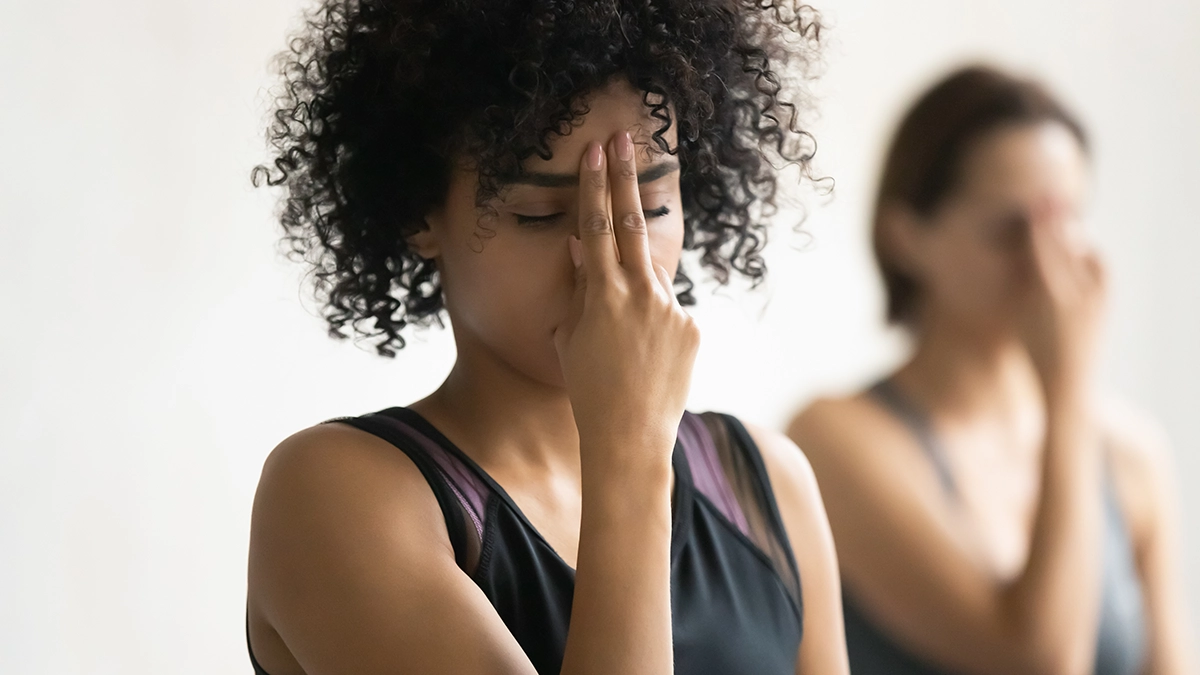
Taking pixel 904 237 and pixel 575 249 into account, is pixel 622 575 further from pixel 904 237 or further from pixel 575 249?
pixel 904 237

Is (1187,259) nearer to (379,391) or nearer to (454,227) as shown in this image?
(379,391)

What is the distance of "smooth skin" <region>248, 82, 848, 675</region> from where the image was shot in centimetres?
69

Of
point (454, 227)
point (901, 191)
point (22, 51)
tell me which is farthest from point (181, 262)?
point (901, 191)

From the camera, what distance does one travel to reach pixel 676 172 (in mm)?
808

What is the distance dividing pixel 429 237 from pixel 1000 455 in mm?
1057

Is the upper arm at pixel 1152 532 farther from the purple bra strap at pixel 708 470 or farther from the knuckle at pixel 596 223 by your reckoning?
the knuckle at pixel 596 223

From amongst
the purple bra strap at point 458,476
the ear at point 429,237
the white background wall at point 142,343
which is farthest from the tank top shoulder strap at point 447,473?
the white background wall at point 142,343

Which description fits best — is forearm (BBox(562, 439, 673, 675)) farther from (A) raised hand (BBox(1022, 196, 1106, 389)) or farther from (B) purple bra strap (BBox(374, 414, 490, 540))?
(A) raised hand (BBox(1022, 196, 1106, 389))

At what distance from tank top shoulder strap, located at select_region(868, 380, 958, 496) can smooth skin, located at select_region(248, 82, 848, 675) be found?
817 millimetres

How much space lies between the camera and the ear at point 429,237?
0.84 metres

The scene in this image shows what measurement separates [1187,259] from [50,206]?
1.93m

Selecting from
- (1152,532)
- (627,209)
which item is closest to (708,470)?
(627,209)

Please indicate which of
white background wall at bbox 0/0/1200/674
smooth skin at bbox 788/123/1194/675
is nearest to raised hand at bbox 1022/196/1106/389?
smooth skin at bbox 788/123/1194/675

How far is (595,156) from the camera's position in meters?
0.75
